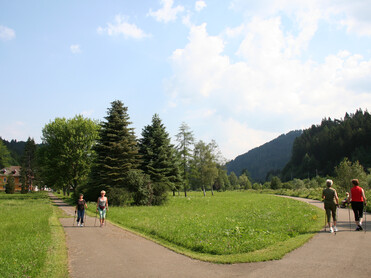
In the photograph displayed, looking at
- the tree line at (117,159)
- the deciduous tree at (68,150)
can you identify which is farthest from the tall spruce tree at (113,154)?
the deciduous tree at (68,150)

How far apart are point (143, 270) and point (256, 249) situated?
380 cm

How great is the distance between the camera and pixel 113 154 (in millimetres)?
31672

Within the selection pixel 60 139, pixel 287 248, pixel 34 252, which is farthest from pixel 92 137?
pixel 287 248

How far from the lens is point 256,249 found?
8.84 m

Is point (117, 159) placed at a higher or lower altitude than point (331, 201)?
higher

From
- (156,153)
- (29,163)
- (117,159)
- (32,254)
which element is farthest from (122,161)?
(29,163)

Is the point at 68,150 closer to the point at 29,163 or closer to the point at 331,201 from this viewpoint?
the point at 331,201

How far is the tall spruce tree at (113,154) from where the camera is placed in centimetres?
3067

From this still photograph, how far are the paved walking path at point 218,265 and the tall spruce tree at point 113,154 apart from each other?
20.4 meters

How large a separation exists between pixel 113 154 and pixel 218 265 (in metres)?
25.9

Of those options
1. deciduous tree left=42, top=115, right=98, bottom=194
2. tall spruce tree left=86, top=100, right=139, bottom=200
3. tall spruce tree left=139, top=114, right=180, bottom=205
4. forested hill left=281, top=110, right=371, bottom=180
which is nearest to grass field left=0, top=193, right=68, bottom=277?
tall spruce tree left=86, top=100, right=139, bottom=200

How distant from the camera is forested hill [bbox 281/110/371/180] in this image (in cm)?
11125

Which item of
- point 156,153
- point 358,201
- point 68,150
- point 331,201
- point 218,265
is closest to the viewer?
point 218,265

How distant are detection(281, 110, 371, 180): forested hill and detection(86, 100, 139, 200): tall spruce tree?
99403 mm
